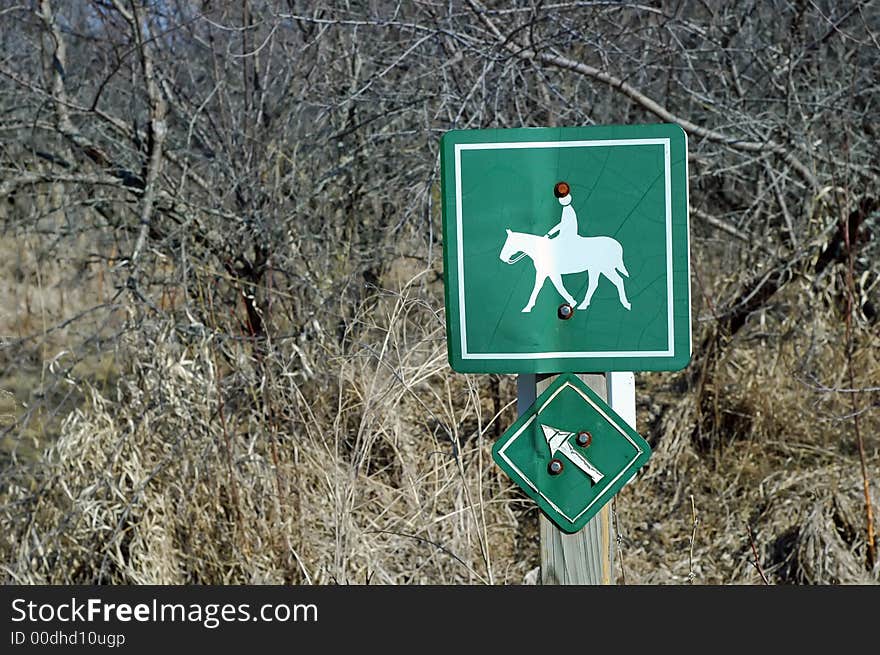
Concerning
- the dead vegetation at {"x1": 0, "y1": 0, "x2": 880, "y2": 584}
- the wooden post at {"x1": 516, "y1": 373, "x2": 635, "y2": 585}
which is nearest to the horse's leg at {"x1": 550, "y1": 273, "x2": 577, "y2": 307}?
the wooden post at {"x1": 516, "y1": 373, "x2": 635, "y2": 585}

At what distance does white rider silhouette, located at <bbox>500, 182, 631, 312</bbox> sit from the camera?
6.59ft

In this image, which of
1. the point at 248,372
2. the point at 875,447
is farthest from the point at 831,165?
the point at 248,372

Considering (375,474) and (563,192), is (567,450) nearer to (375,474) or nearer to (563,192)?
(563,192)

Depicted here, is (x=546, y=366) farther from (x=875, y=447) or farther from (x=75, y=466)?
(x=875, y=447)

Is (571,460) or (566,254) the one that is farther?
(571,460)

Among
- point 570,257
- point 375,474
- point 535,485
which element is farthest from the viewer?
point 375,474

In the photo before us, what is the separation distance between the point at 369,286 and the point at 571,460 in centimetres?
186

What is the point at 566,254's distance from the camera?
79.1 inches

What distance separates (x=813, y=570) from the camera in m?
4.00

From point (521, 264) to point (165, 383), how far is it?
2.65m

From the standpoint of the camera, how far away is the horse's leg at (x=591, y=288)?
2.02 metres

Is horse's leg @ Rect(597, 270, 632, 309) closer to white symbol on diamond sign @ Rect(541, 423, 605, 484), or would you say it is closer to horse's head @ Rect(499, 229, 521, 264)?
horse's head @ Rect(499, 229, 521, 264)

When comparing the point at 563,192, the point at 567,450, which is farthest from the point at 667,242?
Result: the point at 567,450

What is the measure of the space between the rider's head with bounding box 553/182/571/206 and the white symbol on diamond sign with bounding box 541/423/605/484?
477 mm
